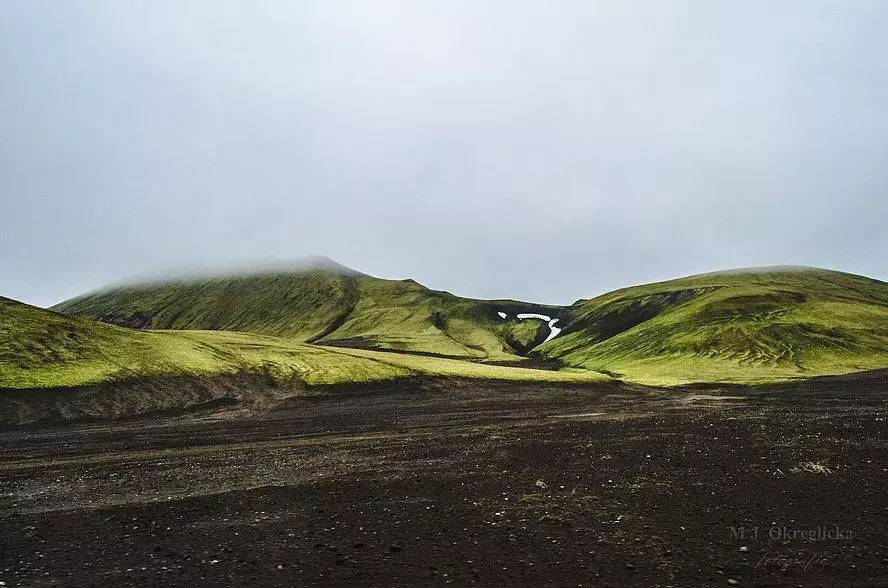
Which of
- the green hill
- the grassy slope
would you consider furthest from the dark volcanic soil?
the green hill

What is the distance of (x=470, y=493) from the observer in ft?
71.9

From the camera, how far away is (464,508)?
64.3 feet

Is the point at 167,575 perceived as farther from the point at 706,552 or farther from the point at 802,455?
the point at 802,455

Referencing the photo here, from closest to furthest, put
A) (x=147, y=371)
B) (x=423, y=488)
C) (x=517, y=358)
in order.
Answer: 1. (x=423, y=488)
2. (x=147, y=371)
3. (x=517, y=358)

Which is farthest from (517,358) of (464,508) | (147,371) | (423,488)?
(464,508)

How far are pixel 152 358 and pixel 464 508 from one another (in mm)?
85582

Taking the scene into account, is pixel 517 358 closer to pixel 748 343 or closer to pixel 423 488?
pixel 748 343

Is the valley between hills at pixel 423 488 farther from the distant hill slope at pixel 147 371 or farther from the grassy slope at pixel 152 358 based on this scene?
the grassy slope at pixel 152 358

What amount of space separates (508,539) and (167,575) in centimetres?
987

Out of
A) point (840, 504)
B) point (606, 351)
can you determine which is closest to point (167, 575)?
point (840, 504)

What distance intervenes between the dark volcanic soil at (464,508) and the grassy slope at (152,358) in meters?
35.8

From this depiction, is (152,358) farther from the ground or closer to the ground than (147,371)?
farther from the ground

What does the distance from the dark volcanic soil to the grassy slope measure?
1409 inches

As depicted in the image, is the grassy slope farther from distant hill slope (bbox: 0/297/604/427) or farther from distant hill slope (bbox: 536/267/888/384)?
distant hill slope (bbox: 536/267/888/384)
